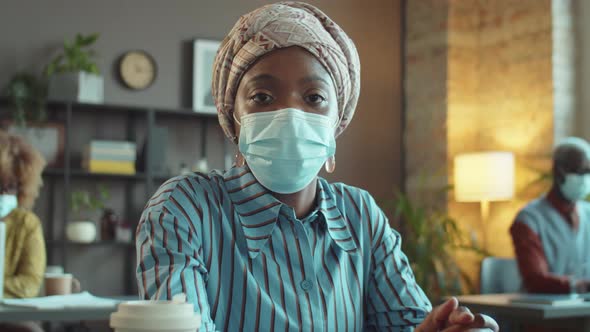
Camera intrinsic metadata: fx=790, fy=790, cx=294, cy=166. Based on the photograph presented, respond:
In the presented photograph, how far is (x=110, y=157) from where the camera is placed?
17.3 ft

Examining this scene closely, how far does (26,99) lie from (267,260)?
420 centimetres

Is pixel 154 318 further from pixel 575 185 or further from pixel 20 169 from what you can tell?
pixel 575 185

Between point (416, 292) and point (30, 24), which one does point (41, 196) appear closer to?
point (30, 24)

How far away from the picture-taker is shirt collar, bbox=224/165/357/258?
4.17ft

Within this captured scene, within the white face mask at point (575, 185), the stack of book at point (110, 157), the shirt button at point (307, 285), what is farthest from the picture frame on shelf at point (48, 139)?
the shirt button at point (307, 285)

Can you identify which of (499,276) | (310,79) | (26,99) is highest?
(26,99)

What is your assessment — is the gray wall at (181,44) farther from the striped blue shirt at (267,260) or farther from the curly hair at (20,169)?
the striped blue shirt at (267,260)

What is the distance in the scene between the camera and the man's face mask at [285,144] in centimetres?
129

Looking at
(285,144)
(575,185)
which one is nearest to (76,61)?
(575,185)

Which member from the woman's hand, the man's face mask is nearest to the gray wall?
the man's face mask

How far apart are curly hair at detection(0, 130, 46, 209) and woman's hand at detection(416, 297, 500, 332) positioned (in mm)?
2845

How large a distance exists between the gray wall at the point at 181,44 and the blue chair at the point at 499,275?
1766 millimetres

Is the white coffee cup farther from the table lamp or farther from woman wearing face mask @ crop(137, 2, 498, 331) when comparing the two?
the table lamp

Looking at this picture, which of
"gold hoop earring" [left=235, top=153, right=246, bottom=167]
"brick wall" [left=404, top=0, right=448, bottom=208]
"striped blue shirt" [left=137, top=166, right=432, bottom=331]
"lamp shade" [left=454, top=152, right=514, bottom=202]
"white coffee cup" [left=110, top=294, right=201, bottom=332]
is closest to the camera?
"white coffee cup" [left=110, top=294, right=201, bottom=332]
